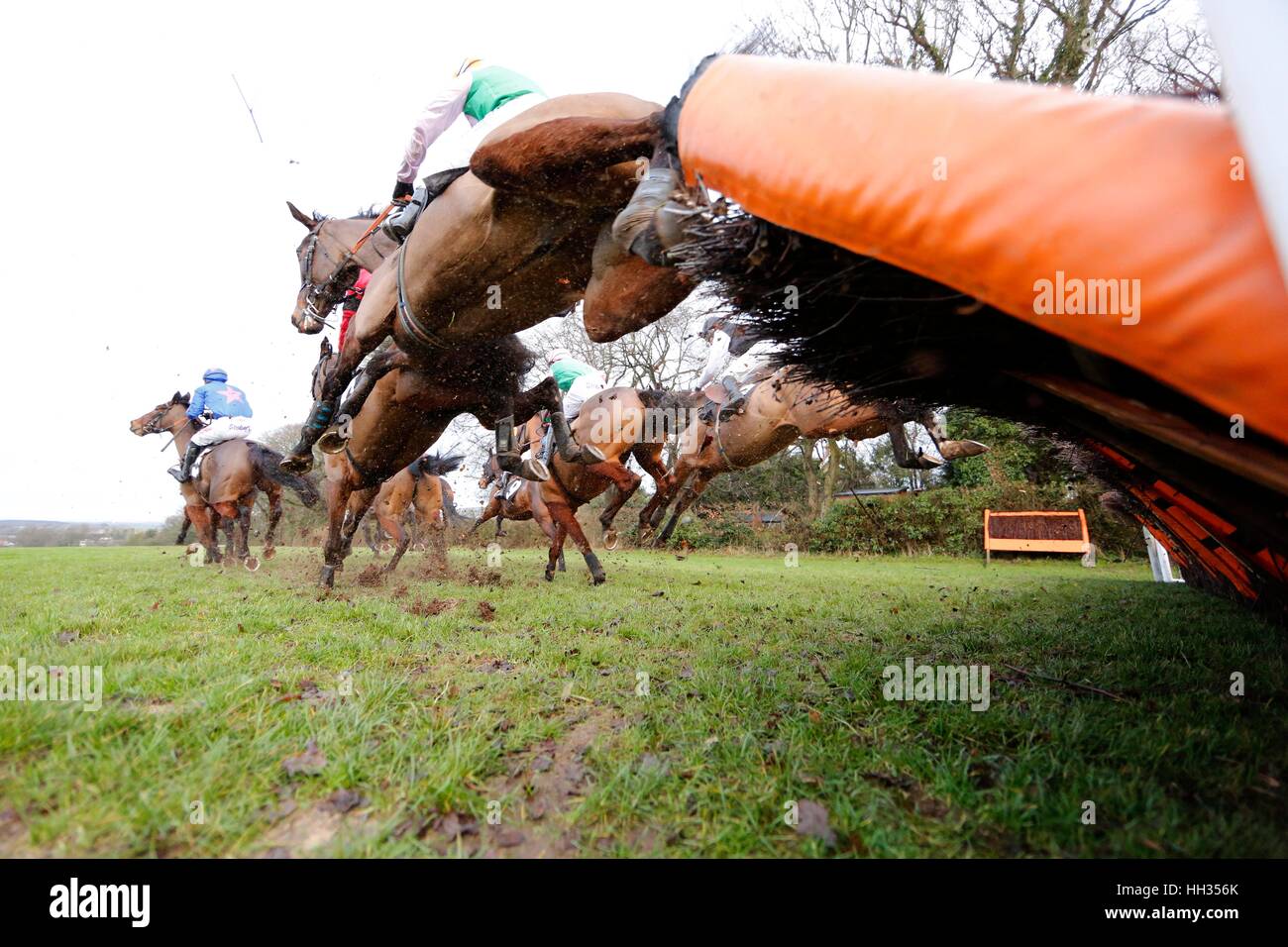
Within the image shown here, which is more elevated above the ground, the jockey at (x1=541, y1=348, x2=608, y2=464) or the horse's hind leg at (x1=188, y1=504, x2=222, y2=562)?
the jockey at (x1=541, y1=348, x2=608, y2=464)

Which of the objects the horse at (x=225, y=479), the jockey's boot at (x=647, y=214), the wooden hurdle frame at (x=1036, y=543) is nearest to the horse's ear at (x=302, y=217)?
the jockey's boot at (x=647, y=214)

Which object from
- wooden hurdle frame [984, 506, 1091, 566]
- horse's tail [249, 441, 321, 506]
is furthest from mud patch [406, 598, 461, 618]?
wooden hurdle frame [984, 506, 1091, 566]

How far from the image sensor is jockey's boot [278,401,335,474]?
5.06 m

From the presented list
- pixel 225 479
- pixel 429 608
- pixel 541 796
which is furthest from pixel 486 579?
pixel 541 796

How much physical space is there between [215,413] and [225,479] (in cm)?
122

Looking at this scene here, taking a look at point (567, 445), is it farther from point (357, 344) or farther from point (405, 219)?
point (405, 219)

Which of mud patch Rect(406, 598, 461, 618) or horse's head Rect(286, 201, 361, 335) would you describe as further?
horse's head Rect(286, 201, 361, 335)

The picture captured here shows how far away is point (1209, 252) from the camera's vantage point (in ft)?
2.98

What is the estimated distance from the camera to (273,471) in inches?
391

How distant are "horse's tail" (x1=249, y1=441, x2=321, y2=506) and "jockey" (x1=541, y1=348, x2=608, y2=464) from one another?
4797mm

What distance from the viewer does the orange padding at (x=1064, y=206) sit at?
90 centimetres

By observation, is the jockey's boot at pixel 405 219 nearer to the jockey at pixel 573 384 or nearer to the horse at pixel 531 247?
the horse at pixel 531 247

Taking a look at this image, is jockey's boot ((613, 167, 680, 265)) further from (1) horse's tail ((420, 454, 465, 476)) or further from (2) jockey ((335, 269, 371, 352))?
(1) horse's tail ((420, 454, 465, 476))
